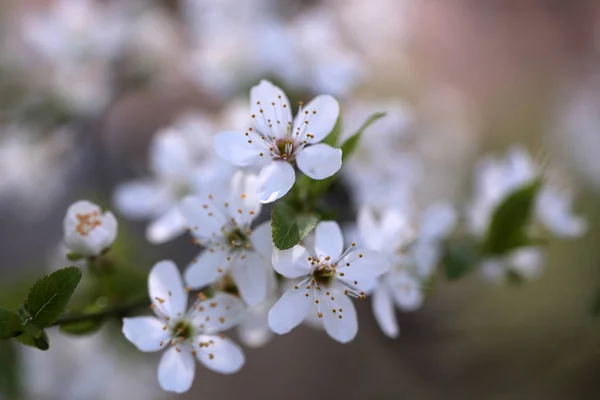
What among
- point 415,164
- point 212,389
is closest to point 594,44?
point 415,164

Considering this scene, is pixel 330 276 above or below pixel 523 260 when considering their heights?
below

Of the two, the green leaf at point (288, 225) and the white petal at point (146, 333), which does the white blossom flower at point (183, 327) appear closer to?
the white petal at point (146, 333)

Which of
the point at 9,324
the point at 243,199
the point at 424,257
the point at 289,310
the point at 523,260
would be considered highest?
the point at 523,260

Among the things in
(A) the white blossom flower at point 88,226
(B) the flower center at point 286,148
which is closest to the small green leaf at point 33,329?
(A) the white blossom flower at point 88,226

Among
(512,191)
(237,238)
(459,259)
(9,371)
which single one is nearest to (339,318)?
(237,238)

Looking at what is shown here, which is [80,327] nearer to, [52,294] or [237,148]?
[52,294]

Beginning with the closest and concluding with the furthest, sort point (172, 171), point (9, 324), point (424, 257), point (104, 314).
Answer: point (9, 324), point (104, 314), point (424, 257), point (172, 171)

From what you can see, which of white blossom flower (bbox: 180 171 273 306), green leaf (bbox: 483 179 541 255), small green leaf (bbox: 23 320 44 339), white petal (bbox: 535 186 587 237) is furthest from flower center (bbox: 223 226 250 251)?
white petal (bbox: 535 186 587 237)
